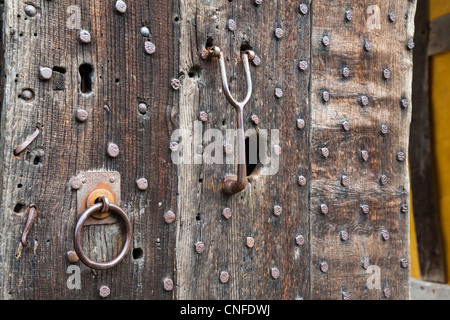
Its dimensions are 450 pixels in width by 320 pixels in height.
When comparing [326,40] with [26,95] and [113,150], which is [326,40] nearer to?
[113,150]

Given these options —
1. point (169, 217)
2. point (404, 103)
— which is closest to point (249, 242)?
point (169, 217)

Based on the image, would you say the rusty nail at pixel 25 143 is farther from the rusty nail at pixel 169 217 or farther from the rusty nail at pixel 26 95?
the rusty nail at pixel 169 217

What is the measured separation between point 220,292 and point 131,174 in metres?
0.35

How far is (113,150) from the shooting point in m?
0.96

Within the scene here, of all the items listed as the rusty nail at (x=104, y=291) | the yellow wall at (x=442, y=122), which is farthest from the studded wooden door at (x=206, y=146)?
the yellow wall at (x=442, y=122)

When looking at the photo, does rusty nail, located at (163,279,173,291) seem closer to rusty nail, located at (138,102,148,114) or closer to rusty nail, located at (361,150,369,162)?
rusty nail, located at (138,102,148,114)

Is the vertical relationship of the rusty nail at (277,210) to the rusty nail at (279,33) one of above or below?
below

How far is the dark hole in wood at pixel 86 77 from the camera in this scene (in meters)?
0.95

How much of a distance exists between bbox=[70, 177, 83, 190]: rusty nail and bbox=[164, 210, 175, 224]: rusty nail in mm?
197

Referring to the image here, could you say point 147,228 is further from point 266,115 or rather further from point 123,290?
point 266,115

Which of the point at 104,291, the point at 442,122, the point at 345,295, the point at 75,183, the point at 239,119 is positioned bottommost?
the point at 345,295

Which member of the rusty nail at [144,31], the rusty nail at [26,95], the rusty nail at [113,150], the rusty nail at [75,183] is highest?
the rusty nail at [144,31]

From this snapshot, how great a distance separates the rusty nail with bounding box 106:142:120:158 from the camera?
0.95 meters

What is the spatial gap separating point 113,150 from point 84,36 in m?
0.23
